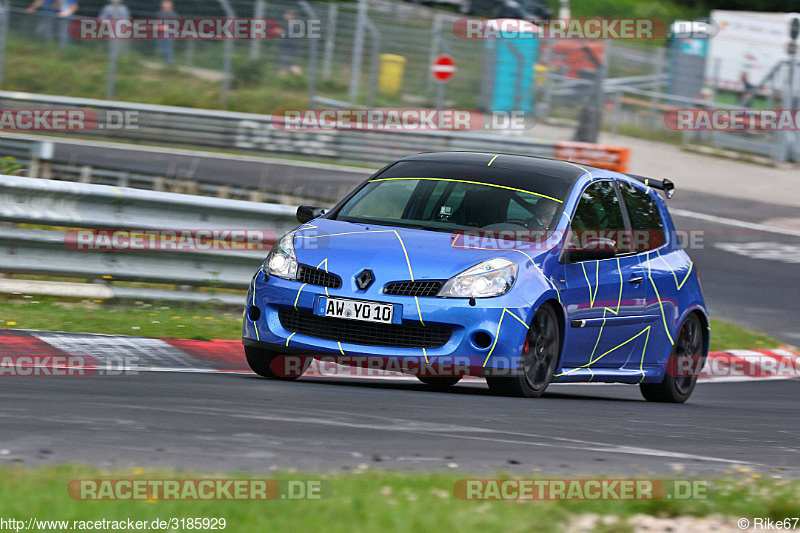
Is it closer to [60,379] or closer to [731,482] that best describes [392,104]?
[60,379]

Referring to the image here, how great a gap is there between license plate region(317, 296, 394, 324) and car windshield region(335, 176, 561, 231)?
3.07 ft

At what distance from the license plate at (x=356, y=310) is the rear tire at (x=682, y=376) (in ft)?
9.77

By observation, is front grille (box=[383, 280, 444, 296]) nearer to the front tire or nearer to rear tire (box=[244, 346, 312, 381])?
the front tire

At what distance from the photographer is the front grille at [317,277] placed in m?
7.65

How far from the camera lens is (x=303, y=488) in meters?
4.58

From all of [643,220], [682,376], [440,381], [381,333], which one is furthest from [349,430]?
[682,376]

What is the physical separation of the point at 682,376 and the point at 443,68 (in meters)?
Answer: 17.8

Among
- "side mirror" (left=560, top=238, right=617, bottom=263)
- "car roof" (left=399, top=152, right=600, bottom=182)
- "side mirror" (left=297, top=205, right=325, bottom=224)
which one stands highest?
"car roof" (left=399, top=152, right=600, bottom=182)

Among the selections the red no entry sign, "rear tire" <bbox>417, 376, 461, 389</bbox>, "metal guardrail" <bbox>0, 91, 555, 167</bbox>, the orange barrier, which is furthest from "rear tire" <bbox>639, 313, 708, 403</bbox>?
the red no entry sign

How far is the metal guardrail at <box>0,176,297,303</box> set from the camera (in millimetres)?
9992

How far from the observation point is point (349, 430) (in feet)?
20.0

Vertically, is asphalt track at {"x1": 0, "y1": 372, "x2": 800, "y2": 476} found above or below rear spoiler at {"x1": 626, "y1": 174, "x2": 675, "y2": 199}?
below

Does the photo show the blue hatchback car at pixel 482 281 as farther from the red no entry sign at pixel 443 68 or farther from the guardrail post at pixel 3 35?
the guardrail post at pixel 3 35

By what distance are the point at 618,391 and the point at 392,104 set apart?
17.6m
